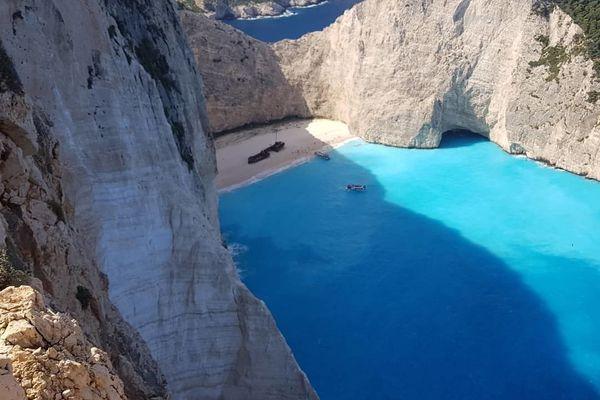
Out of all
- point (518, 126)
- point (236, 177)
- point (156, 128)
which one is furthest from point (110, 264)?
point (518, 126)

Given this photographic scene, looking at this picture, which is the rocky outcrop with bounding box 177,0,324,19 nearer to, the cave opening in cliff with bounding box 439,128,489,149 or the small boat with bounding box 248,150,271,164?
the small boat with bounding box 248,150,271,164

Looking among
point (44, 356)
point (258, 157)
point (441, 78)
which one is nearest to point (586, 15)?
point (441, 78)

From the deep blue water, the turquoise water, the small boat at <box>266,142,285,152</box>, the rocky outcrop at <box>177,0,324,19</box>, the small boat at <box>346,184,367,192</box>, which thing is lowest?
the turquoise water

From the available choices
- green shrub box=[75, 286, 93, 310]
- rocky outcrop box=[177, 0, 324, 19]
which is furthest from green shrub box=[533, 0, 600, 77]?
rocky outcrop box=[177, 0, 324, 19]

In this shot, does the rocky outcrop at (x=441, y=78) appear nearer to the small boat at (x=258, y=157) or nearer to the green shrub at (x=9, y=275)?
the small boat at (x=258, y=157)

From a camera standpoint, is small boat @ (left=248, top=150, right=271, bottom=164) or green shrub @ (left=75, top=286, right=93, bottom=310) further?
small boat @ (left=248, top=150, right=271, bottom=164)

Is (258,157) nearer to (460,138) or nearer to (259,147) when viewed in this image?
(259,147)

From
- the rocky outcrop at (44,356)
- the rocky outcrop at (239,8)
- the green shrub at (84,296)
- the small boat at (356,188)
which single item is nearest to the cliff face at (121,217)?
the green shrub at (84,296)
